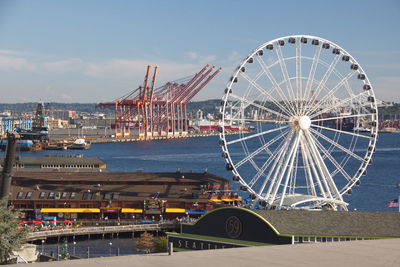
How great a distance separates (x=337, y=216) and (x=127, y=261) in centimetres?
1136

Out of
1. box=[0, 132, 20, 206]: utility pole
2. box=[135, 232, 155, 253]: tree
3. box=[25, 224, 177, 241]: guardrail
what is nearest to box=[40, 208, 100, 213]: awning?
box=[25, 224, 177, 241]: guardrail

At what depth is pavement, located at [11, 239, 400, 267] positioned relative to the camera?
55.5ft

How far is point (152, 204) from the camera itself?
136 ft

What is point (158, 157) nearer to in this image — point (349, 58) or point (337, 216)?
point (349, 58)

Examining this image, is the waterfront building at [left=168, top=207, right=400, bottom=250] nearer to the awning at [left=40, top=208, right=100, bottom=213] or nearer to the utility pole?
the utility pole

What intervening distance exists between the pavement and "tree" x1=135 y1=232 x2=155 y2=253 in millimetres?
15013

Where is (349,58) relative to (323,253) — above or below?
above

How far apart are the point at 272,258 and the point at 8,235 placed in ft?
32.4

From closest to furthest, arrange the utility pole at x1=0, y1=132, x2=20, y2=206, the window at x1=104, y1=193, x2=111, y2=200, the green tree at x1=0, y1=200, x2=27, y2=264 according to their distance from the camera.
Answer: the green tree at x1=0, y1=200, x2=27, y2=264 < the utility pole at x1=0, y1=132, x2=20, y2=206 < the window at x1=104, y1=193, x2=111, y2=200

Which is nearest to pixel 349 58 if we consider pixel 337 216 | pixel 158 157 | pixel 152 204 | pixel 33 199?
pixel 337 216

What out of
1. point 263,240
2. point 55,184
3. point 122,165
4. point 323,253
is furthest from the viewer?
point 122,165

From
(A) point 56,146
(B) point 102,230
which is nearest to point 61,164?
(B) point 102,230

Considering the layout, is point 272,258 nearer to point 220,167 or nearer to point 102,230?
point 102,230

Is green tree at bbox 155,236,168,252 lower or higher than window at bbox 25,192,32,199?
lower
